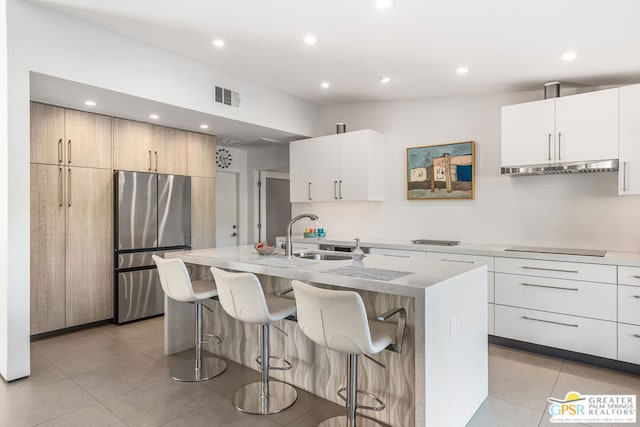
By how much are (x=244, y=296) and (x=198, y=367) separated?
1076 millimetres

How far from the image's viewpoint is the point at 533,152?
11.7ft

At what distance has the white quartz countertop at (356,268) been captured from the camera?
195 centimetres

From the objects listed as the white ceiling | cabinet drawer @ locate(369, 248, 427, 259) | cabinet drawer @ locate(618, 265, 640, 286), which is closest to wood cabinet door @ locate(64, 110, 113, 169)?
the white ceiling

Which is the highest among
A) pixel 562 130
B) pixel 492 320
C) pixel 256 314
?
pixel 562 130

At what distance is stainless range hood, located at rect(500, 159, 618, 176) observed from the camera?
3246 millimetres

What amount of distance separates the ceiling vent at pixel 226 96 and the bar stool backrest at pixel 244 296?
232 centimetres

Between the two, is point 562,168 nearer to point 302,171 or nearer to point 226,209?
point 302,171

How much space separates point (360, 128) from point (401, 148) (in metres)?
0.68

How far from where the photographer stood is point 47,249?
12.2 ft

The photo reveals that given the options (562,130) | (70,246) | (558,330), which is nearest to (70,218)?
(70,246)

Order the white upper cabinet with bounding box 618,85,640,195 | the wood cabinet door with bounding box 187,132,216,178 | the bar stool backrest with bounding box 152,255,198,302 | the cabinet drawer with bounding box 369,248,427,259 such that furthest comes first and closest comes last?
the wood cabinet door with bounding box 187,132,216,178, the cabinet drawer with bounding box 369,248,427,259, the white upper cabinet with bounding box 618,85,640,195, the bar stool backrest with bounding box 152,255,198,302

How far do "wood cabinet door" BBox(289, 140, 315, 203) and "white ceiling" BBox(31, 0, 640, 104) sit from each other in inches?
52.7

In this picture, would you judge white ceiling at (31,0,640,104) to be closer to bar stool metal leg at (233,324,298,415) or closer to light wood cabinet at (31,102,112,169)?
light wood cabinet at (31,102,112,169)

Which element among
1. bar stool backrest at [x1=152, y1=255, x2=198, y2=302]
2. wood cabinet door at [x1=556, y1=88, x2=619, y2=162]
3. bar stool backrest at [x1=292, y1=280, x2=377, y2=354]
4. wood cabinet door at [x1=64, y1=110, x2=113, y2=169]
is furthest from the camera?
wood cabinet door at [x1=64, y1=110, x2=113, y2=169]
